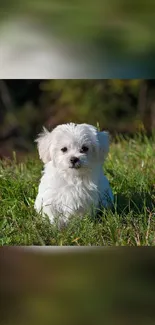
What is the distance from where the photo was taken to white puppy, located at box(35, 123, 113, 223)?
3082mm

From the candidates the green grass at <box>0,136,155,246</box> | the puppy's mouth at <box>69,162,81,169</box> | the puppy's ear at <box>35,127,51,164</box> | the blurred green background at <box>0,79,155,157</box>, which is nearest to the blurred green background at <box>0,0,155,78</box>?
the green grass at <box>0,136,155,246</box>

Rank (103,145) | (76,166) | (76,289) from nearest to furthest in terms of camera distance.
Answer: (76,289), (76,166), (103,145)

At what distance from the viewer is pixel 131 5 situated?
53.9 inches

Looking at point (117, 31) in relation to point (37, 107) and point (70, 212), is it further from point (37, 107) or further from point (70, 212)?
point (37, 107)

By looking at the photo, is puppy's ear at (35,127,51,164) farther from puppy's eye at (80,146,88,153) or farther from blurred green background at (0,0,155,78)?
blurred green background at (0,0,155,78)

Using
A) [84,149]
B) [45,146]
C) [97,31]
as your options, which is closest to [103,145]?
[84,149]

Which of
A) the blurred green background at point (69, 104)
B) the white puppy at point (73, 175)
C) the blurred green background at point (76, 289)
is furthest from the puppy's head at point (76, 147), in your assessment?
the blurred green background at point (69, 104)

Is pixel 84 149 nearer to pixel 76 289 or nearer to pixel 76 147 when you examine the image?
pixel 76 147

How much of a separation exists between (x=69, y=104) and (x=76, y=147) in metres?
6.01

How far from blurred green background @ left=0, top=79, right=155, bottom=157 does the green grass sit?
453 cm

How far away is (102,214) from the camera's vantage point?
3180mm

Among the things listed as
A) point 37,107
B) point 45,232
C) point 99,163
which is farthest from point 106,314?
point 37,107

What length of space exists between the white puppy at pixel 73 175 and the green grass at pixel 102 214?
78 millimetres

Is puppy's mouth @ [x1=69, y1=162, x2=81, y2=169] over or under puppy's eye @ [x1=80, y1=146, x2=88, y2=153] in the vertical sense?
under
